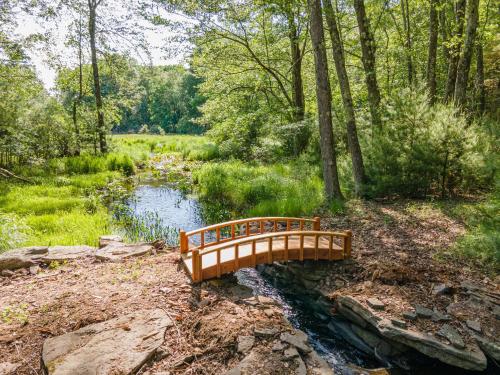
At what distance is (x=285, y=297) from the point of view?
630 centimetres

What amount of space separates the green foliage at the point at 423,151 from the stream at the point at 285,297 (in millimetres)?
4799

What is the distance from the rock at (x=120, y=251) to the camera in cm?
→ 614

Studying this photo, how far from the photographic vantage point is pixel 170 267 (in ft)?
18.4

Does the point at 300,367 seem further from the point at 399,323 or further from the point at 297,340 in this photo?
the point at 399,323

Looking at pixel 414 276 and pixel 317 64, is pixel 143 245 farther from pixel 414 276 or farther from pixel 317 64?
pixel 317 64

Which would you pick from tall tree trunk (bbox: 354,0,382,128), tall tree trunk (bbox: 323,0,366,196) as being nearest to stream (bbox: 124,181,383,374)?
tall tree trunk (bbox: 323,0,366,196)

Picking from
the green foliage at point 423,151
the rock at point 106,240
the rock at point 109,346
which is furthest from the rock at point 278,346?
the green foliage at point 423,151

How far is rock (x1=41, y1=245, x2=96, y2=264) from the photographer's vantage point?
605 cm

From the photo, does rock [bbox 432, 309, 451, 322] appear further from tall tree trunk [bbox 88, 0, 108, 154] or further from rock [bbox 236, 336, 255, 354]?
tall tree trunk [bbox 88, 0, 108, 154]

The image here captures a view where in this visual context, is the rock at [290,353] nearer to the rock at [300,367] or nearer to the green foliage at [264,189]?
the rock at [300,367]

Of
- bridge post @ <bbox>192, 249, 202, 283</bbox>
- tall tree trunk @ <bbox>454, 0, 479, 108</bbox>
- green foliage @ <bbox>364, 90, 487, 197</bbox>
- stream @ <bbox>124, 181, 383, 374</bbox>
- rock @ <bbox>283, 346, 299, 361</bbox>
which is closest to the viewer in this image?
rock @ <bbox>283, 346, 299, 361</bbox>

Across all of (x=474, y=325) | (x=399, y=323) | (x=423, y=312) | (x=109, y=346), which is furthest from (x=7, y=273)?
(x=474, y=325)

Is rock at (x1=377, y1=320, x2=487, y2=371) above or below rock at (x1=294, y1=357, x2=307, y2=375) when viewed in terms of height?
below

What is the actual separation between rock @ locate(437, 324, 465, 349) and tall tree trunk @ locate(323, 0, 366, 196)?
5.74 m
